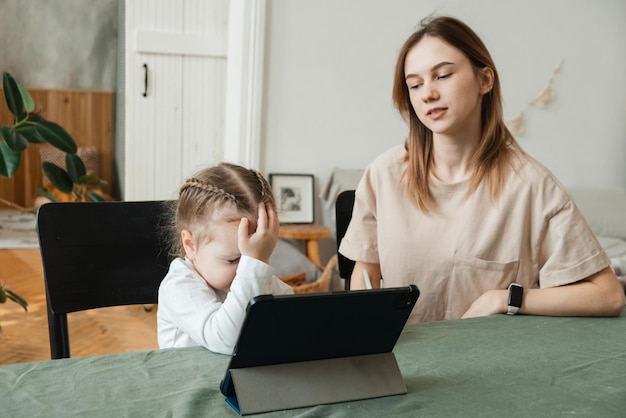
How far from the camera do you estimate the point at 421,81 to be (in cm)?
147

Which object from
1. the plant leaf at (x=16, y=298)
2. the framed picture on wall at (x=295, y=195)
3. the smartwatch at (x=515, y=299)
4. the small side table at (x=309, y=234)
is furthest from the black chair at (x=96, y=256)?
the framed picture on wall at (x=295, y=195)

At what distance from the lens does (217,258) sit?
1184 mm

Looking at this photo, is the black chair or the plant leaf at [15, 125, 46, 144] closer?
the black chair

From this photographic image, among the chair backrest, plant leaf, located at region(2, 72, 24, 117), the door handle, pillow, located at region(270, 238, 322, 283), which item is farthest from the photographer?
the door handle

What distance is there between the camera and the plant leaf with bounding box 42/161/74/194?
245 cm

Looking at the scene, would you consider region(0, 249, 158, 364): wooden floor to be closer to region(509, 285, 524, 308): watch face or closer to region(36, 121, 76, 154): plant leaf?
region(36, 121, 76, 154): plant leaf

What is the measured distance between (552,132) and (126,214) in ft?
11.3

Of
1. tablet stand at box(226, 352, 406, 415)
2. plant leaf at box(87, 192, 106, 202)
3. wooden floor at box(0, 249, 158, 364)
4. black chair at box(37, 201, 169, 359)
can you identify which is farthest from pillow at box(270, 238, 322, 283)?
tablet stand at box(226, 352, 406, 415)

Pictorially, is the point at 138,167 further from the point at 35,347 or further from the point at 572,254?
the point at 572,254

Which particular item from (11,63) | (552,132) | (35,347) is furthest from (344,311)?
(11,63)

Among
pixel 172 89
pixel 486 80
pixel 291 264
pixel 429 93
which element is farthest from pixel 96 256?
pixel 172 89

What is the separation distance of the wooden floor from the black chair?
1.83 meters

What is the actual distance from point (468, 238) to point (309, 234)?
2.12 meters

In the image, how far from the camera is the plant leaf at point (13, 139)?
2.12 m
